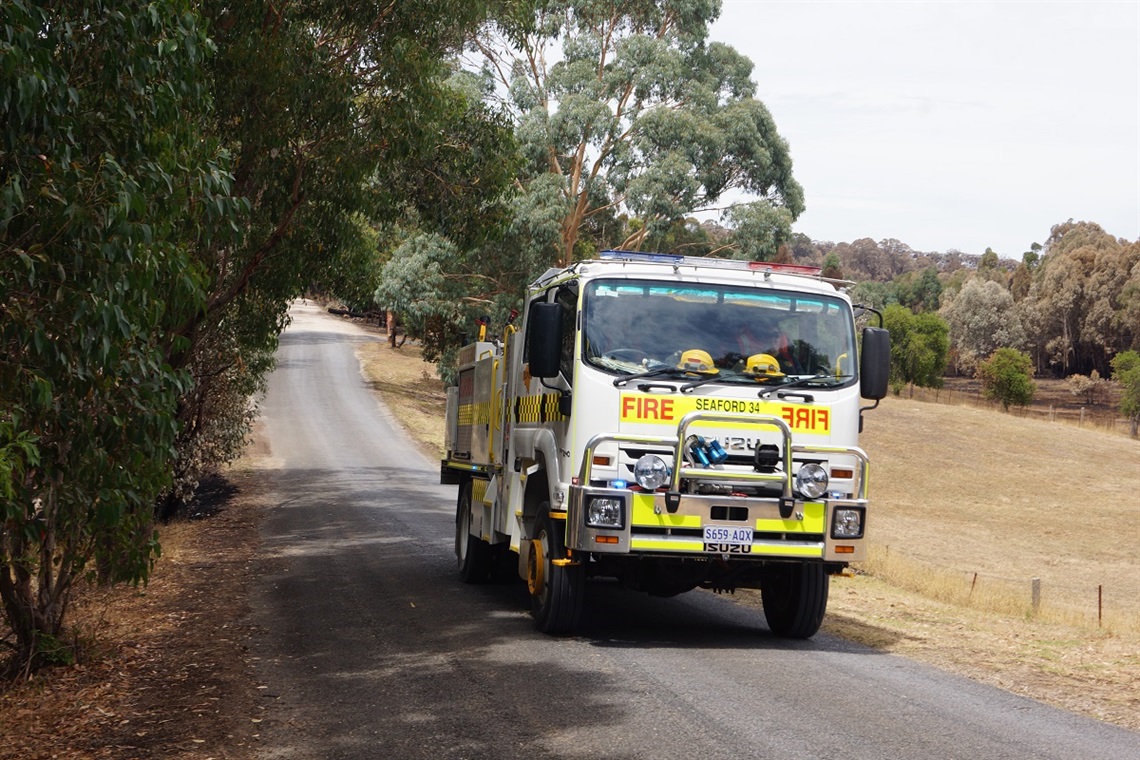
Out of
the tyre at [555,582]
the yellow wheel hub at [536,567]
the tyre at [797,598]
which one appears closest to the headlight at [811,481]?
the tyre at [797,598]

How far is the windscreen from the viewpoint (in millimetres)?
9852

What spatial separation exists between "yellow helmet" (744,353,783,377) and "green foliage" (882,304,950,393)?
7573 cm

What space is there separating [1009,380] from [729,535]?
70482 millimetres

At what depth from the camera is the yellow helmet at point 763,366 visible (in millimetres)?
9938

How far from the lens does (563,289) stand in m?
10.5

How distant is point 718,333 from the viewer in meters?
10.0

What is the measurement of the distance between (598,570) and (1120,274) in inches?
3974

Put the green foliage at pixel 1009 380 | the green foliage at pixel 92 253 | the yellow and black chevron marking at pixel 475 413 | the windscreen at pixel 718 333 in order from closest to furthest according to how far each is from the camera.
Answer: the green foliage at pixel 92 253
the windscreen at pixel 718 333
the yellow and black chevron marking at pixel 475 413
the green foliage at pixel 1009 380

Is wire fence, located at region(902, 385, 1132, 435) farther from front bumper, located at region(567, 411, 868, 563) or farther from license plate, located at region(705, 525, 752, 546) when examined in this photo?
license plate, located at region(705, 525, 752, 546)

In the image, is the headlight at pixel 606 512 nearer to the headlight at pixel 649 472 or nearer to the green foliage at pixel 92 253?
the headlight at pixel 649 472

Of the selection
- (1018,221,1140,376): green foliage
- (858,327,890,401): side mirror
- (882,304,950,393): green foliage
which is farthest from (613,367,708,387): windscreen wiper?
(1018,221,1140,376): green foliage

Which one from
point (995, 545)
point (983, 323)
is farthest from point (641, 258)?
point (983, 323)

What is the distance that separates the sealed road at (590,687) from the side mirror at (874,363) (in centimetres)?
217

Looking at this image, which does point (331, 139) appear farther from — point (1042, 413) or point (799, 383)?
point (1042, 413)
